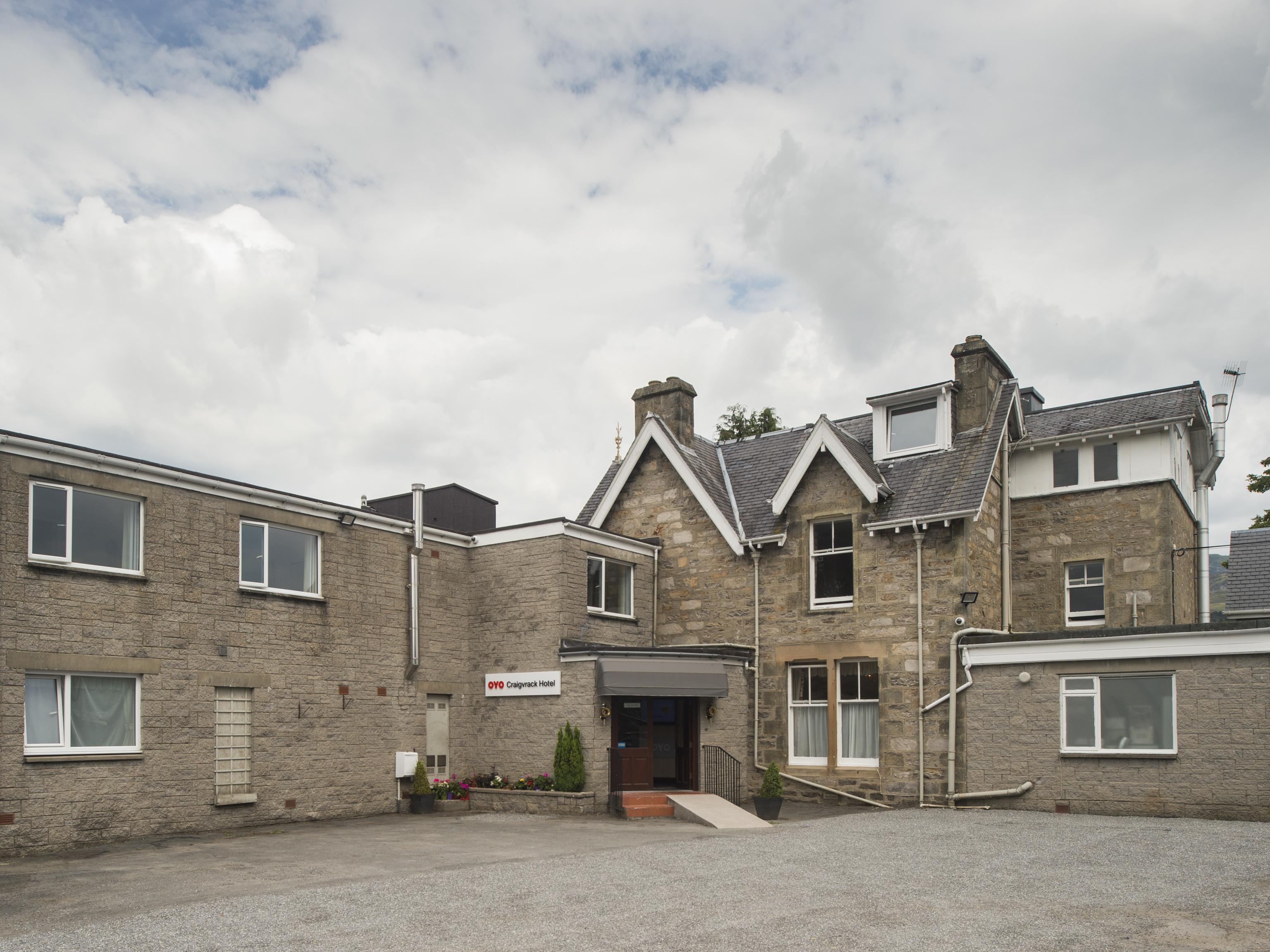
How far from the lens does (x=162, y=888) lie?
11945 mm

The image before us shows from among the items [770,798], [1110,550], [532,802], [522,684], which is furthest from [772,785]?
[1110,550]

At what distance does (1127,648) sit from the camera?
18.6 m

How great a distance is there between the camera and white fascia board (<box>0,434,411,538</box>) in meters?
16.1

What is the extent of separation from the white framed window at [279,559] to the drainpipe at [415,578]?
7.40 feet

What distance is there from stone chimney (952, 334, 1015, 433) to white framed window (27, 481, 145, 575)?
17.2 meters

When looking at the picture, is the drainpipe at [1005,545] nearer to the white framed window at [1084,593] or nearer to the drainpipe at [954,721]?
the white framed window at [1084,593]

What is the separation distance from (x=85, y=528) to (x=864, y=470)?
15440 millimetres

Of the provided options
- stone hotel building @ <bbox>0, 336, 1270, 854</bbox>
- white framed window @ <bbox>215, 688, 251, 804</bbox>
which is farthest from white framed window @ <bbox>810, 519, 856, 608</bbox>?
white framed window @ <bbox>215, 688, 251, 804</bbox>

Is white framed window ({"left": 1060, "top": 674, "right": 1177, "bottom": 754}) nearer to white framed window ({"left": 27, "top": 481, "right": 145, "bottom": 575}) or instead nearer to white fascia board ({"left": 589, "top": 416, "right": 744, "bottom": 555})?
white fascia board ({"left": 589, "top": 416, "right": 744, "bottom": 555})

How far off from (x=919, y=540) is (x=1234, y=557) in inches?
600

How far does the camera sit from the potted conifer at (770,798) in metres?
19.3

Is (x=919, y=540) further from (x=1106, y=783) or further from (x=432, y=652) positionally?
(x=432, y=652)

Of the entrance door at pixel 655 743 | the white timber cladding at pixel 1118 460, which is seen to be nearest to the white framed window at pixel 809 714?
the entrance door at pixel 655 743

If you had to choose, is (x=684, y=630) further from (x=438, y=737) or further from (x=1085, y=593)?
(x=1085, y=593)
